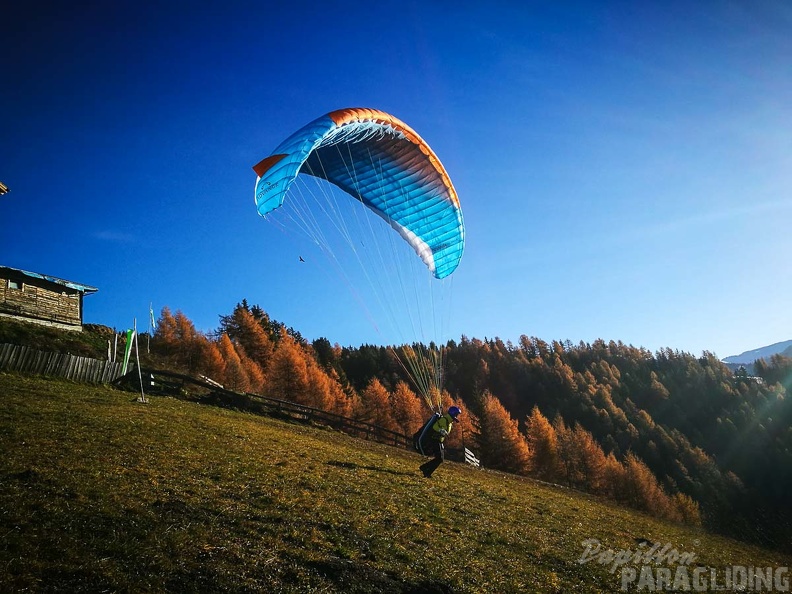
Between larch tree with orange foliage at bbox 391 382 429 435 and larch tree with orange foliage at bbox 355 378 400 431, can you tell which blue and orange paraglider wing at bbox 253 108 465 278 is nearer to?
larch tree with orange foliage at bbox 355 378 400 431

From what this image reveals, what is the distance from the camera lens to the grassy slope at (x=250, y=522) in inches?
228

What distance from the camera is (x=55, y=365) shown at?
902 inches

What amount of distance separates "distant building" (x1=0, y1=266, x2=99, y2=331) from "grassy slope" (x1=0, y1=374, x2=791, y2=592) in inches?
824

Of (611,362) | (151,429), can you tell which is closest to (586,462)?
(151,429)

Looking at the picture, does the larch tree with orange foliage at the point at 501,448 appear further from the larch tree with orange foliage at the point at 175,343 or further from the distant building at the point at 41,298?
the distant building at the point at 41,298

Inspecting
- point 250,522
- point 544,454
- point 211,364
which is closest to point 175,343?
point 211,364

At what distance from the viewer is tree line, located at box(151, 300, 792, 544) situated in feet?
171

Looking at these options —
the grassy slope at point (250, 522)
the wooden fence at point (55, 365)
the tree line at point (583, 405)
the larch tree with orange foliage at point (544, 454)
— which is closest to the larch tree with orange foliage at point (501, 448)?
the tree line at point (583, 405)

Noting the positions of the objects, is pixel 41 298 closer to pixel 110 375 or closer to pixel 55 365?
pixel 110 375

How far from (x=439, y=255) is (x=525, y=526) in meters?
10.0

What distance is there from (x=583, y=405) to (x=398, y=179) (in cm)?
11114

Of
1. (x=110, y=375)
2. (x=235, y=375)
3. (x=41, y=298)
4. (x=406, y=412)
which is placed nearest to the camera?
(x=110, y=375)

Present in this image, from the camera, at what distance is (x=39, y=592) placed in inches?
187

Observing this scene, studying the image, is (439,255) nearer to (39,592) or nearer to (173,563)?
(173,563)
